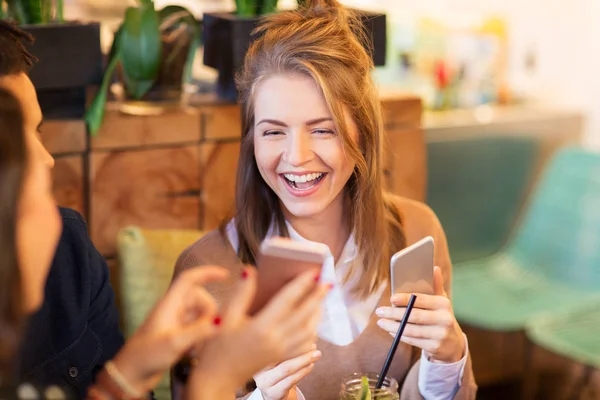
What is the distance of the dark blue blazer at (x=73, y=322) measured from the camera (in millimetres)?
1434

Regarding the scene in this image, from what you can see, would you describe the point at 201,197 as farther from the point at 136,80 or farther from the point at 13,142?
the point at 13,142

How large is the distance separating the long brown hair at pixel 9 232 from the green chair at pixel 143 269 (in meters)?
0.97

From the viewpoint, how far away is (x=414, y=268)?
1350 mm

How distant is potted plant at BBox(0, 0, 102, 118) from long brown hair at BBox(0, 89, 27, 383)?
34.7 inches

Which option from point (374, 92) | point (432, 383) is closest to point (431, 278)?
point (432, 383)

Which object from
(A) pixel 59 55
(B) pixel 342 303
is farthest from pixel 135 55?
(B) pixel 342 303

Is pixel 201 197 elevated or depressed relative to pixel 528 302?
elevated

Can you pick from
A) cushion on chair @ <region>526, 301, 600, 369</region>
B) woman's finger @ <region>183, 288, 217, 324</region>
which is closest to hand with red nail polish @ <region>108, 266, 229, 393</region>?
woman's finger @ <region>183, 288, 217, 324</region>

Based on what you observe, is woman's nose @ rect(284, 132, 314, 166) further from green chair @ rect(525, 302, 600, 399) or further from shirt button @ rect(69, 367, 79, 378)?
green chair @ rect(525, 302, 600, 399)

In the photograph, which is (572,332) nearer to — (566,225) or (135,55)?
(566,225)

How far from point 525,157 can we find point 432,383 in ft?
6.02

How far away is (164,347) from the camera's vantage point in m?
0.93

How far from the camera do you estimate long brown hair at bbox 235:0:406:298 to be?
147 centimetres

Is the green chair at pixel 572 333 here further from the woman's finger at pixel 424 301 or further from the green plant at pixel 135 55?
the green plant at pixel 135 55
